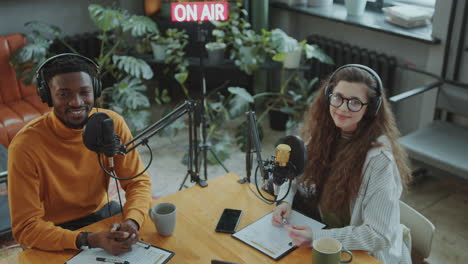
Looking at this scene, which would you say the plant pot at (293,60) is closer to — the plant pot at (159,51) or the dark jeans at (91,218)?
the plant pot at (159,51)

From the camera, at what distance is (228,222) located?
1.81m

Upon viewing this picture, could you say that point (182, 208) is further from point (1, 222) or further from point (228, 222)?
point (1, 222)

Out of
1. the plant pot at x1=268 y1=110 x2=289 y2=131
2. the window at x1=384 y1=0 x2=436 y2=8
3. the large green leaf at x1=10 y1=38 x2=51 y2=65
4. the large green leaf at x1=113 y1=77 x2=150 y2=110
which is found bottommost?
the plant pot at x1=268 y1=110 x2=289 y2=131

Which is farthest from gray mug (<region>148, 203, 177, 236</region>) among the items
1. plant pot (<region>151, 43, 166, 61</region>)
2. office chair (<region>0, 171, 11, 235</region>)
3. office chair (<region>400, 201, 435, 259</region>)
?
plant pot (<region>151, 43, 166, 61</region>)

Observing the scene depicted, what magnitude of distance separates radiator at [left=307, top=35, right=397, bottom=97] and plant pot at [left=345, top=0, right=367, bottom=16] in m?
0.25

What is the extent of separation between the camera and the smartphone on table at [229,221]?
177 centimetres

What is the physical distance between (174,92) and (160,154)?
51.3 inches

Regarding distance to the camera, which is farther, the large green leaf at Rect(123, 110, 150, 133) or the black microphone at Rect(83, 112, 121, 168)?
the large green leaf at Rect(123, 110, 150, 133)

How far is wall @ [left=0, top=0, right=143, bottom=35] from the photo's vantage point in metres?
4.16

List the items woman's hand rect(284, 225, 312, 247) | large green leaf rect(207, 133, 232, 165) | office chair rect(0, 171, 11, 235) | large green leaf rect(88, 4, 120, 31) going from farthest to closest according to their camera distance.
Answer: large green leaf rect(88, 4, 120, 31) → large green leaf rect(207, 133, 232, 165) → office chair rect(0, 171, 11, 235) → woman's hand rect(284, 225, 312, 247)

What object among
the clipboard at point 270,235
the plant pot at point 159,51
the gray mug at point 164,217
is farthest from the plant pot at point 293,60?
the gray mug at point 164,217

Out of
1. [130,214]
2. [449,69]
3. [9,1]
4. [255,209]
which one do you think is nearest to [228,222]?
[255,209]

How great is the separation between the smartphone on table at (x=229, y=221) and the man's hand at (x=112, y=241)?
311mm

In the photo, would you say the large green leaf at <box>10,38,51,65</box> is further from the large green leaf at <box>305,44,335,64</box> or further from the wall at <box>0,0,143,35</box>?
the large green leaf at <box>305,44,335,64</box>
